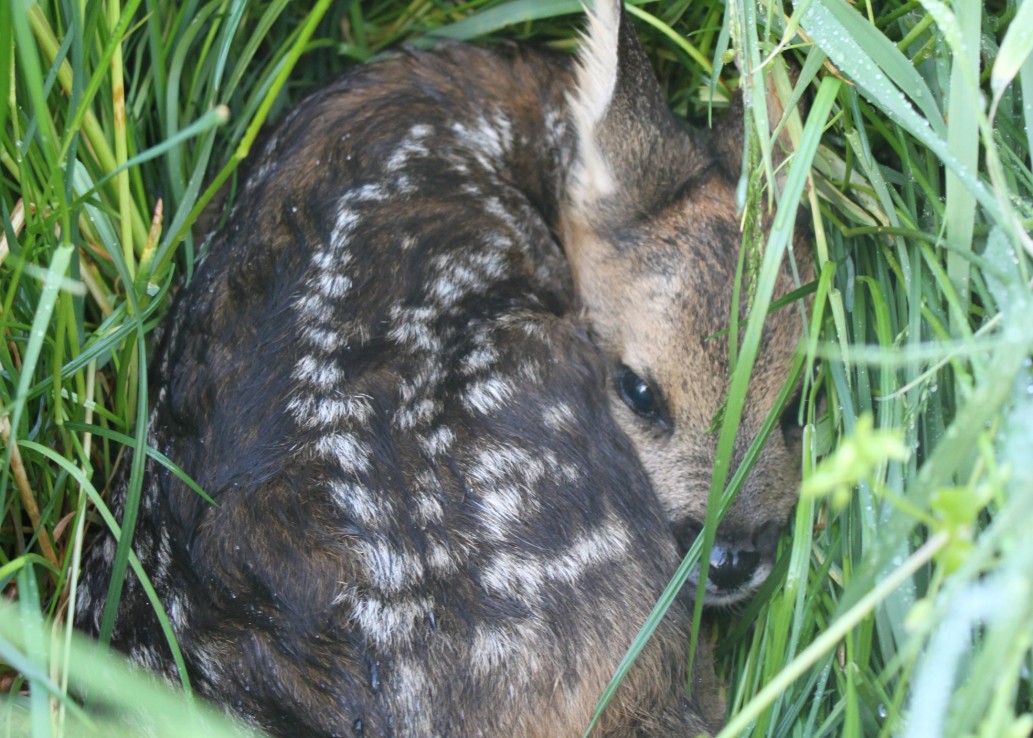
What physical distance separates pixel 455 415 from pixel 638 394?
0.53m

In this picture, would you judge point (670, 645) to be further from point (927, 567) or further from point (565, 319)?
point (565, 319)

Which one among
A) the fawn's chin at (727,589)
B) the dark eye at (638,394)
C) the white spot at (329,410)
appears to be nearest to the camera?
the white spot at (329,410)

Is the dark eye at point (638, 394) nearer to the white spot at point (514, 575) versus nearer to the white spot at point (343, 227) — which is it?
the white spot at point (514, 575)

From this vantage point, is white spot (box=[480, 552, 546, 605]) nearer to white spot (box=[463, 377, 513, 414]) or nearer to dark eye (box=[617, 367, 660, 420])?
white spot (box=[463, 377, 513, 414])

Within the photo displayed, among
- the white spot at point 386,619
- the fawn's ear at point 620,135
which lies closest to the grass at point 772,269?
the fawn's ear at point 620,135

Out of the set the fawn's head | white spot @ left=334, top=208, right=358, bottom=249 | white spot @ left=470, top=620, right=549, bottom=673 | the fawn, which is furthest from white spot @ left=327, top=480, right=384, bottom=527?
the fawn's head

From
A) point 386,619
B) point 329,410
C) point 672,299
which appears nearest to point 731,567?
point 672,299

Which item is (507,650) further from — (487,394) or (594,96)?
(594,96)

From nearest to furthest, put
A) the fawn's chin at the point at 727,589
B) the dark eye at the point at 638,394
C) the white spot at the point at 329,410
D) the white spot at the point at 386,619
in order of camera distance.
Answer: the white spot at the point at 386,619, the white spot at the point at 329,410, the fawn's chin at the point at 727,589, the dark eye at the point at 638,394

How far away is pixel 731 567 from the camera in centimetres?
256

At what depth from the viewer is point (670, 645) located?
2.35m

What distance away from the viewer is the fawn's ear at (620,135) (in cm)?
266

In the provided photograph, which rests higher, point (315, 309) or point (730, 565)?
point (315, 309)

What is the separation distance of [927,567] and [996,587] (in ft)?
3.40
